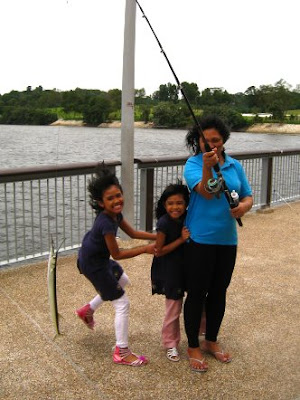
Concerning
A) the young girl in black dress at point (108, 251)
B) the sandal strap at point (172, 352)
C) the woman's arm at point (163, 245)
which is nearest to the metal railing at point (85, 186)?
the young girl in black dress at point (108, 251)

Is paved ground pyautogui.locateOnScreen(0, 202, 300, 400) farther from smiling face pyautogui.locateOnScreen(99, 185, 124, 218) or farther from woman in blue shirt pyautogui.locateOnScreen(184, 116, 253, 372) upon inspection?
smiling face pyautogui.locateOnScreen(99, 185, 124, 218)

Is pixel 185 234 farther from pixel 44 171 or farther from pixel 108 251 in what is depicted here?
pixel 44 171

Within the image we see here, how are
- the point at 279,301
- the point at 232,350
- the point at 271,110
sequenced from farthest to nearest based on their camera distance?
the point at 271,110 < the point at 279,301 < the point at 232,350

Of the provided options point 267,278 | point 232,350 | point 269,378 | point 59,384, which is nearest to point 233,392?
point 269,378

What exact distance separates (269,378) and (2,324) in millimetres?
1990

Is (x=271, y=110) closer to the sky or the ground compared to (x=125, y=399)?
closer to the sky

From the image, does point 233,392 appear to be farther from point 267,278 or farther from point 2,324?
point 267,278

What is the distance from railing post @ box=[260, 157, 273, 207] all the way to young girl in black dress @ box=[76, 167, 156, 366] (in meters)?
5.49

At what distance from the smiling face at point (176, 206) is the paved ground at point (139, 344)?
0.98 meters

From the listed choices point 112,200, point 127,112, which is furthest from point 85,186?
point 112,200

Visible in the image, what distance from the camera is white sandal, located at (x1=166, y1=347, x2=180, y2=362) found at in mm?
3227

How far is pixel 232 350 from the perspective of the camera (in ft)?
11.3

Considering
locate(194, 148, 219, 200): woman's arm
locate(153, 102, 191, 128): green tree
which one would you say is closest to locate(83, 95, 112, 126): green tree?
locate(153, 102, 191, 128): green tree

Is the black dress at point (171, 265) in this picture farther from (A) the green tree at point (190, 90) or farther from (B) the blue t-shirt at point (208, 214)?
(A) the green tree at point (190, 90)
